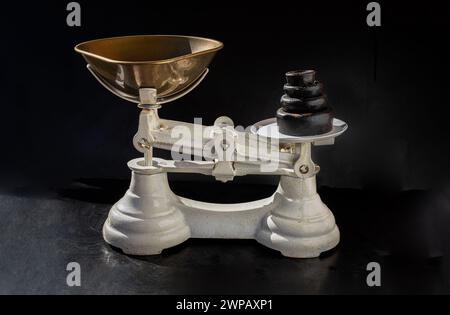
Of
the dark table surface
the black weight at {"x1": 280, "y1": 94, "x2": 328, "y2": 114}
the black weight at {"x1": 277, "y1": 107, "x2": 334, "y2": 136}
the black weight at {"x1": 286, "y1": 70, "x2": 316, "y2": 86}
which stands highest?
the black weight at {"x1": 286, "y1": 70, "x2": 316, "y2": 86}

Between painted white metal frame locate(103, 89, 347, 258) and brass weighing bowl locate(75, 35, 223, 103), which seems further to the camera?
painted white metal frame locate(103, 89, 347, 258)

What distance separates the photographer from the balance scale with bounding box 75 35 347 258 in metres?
1.95

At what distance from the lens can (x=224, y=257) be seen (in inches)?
79.4

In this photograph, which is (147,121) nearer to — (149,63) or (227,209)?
(149,63)

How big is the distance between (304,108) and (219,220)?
45 cm

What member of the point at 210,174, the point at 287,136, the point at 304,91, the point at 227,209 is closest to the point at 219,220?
the point at 227,209

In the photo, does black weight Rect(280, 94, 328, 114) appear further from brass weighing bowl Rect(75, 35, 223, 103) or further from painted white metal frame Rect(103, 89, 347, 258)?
brass weighing bowl Rect(75, 35, 223, 103)

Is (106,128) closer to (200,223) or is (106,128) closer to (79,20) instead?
(79,20)

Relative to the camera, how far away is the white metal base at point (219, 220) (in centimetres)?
198

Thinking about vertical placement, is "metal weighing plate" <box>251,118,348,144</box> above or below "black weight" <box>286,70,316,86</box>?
below

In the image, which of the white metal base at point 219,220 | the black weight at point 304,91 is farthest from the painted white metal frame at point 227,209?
the black weight at point 304,91

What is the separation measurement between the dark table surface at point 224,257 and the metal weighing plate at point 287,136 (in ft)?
1.17

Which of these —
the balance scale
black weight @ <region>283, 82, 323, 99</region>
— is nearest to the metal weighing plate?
the balance scale

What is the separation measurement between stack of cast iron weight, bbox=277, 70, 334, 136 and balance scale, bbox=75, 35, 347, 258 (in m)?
0.03
